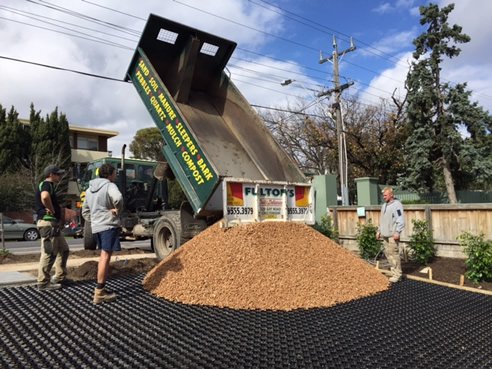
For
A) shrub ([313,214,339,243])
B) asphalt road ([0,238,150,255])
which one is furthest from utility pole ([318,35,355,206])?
asphalt road ([0,238,150,255])

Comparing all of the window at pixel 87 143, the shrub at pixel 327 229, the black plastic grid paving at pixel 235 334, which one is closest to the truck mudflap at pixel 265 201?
the black plastic grid paving at pixel 235 334

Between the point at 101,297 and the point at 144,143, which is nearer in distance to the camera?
the point at 101,297

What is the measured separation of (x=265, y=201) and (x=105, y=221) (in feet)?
7.85

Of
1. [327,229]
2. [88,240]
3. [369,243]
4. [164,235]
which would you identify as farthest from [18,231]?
[369,243]

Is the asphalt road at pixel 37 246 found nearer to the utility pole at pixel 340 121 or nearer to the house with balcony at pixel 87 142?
the utility pole at pixel 340 121

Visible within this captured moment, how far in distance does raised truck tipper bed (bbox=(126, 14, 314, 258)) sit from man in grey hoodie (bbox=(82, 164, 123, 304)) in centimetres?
154

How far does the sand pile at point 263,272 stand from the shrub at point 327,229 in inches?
146

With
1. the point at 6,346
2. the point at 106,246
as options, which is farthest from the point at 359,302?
the point at 6,346

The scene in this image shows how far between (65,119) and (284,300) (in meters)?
28.6

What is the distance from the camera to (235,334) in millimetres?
3256

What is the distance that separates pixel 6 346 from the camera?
9.62 feet

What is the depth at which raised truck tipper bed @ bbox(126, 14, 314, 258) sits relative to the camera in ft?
18.7

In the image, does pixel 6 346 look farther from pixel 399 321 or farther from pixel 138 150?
pixel 138 150

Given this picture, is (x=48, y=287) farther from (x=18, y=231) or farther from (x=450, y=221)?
(x=18, y=231)
